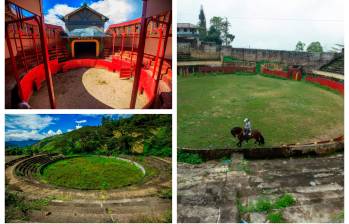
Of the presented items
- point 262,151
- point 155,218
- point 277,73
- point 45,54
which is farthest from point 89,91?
point 277,73

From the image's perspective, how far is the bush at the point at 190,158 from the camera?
5830 millimetres

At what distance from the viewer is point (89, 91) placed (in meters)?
3.60

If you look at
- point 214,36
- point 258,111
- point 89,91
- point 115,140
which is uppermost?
point 214,36

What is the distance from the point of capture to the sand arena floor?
11.6 ft

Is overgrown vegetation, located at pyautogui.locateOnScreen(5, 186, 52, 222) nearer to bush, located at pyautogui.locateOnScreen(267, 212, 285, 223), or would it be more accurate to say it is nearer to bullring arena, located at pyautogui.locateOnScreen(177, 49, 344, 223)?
bullring arena, located at pyautogui.locateOnScreen(177, 49, 344, 223)

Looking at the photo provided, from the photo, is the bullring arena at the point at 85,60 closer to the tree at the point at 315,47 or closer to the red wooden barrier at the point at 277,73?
the red wooden barrier at the point at 277,73

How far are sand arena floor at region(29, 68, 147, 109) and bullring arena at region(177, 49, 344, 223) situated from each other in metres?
1.65

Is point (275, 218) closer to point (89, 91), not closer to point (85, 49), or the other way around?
point (89, 91)

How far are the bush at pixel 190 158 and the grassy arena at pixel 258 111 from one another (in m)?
0.51

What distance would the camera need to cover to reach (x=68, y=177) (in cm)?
435

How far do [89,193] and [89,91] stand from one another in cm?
137

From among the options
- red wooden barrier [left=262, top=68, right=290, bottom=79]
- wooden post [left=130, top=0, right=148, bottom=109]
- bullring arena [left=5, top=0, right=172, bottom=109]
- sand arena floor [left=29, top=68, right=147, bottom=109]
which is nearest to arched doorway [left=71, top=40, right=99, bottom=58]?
bullring arena [left=5, top=0, right=172, bottom=109]

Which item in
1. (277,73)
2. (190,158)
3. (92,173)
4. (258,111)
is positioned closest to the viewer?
(92,173)

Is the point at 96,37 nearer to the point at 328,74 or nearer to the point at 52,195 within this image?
the point at 52,195
